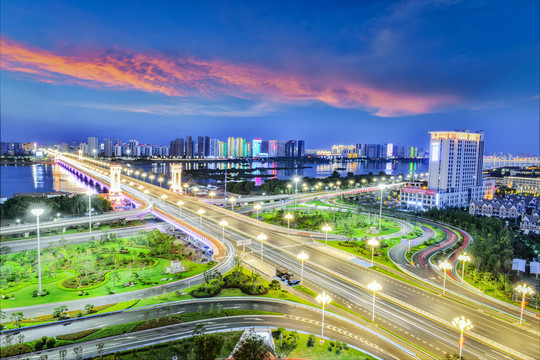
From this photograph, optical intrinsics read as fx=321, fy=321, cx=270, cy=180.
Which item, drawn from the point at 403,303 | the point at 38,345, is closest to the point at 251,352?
the point at 38,345

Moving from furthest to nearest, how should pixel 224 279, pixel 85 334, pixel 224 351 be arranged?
pixel 224 279
pixel 85 334
pixel 224 351

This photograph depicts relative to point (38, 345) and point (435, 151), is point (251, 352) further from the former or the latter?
point (435, 151)

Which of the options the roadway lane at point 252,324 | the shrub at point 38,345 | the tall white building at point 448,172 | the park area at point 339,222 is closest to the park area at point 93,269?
the roadway lane at point 252,324

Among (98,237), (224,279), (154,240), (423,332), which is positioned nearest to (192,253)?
(154,240)

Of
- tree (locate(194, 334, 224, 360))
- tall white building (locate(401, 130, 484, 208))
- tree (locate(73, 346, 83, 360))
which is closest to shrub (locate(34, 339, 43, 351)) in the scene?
tree (locate(73, 346, 83, 360))

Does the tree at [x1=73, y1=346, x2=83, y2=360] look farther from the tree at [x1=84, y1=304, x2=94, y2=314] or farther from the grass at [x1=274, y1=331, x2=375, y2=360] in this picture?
the grass at [x1=274, y1=331, x2=375, y2=360]

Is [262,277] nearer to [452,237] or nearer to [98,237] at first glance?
[98,237]

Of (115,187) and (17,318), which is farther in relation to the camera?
(115,187)
